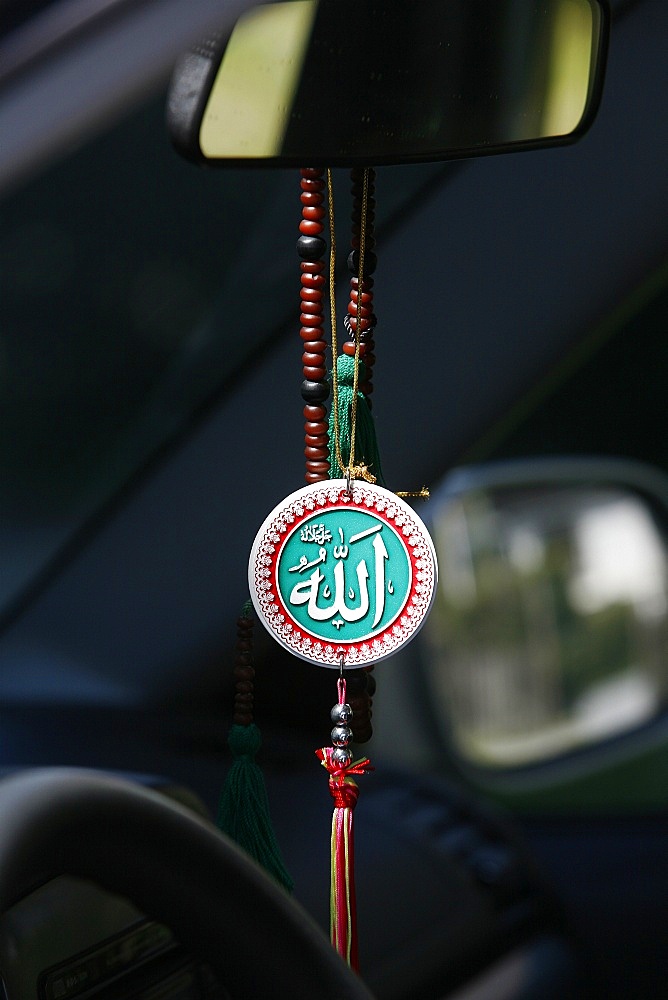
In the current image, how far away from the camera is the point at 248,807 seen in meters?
0.71

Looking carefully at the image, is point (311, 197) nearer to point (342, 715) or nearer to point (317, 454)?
point (317, 454)

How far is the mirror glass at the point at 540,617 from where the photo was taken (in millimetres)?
1744

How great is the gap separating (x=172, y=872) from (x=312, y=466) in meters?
0.24

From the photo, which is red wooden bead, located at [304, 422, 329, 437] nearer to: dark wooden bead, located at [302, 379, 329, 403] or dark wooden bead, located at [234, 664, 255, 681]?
dark wooden bead, located at [302, 379, 329, 403]

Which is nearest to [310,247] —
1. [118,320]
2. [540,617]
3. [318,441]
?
[318,441]

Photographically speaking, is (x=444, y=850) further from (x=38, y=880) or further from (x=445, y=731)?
(x=38, y=880)

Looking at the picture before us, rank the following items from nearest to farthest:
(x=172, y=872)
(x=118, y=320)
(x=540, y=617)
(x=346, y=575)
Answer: (x=172, y=872) → (x=346, y=575) → (x=118, y=320) → (x=540, y=617)

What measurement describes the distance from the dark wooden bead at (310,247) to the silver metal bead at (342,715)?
259mm

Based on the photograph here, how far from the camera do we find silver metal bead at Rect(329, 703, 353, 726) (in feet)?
2.17

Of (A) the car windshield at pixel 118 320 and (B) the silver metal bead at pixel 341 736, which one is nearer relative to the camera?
(B) the silver metal bead at pixel 341 736

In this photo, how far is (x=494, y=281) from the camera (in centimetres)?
131

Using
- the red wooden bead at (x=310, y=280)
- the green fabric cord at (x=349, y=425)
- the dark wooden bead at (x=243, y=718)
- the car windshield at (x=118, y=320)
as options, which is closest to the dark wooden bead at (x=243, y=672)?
the dark wooden bead at (x=243, y=718)

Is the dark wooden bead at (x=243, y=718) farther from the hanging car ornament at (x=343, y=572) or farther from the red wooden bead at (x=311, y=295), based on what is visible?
the red wooden bead at (x=311, y=295)

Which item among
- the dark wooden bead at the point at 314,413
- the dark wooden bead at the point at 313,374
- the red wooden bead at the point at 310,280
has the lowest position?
the dark wooden bead at the point at 314,413
